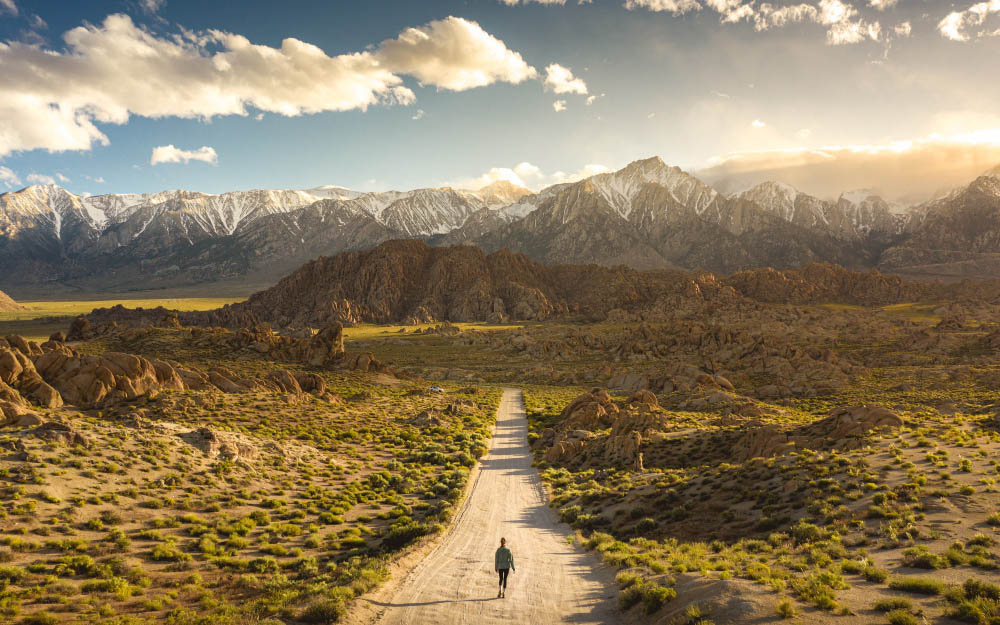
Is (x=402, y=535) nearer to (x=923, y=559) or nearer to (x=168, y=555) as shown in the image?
(x=168, y=555)

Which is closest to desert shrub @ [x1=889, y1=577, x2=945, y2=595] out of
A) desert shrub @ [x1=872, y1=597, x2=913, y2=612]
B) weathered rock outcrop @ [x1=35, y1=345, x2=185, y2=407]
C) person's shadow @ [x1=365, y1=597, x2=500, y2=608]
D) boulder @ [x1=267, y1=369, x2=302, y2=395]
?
desert shrub @ [x1=872, y1=597, x2=913, y2=612]

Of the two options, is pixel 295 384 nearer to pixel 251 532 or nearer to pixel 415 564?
pixel 251 532

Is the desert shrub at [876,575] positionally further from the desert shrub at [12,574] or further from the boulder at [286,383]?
the boulder at [286,383]

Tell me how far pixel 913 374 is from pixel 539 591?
85.8m

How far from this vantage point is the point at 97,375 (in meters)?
41.7

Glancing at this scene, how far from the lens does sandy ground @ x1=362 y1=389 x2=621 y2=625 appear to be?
14.7m

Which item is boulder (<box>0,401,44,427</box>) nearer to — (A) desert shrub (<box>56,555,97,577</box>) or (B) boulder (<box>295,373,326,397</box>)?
(A) desert shrub (<box>56,555,97,577</box>)

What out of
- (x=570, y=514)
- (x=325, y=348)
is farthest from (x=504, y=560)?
(x=325, y=348)

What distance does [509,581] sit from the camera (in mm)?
17359

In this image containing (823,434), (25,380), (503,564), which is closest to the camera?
(503,564)

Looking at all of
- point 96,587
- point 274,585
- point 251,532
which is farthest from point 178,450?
point 274,585

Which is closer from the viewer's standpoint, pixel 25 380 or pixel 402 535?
pixel 402 535

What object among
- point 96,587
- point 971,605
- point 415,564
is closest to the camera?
point 971,605

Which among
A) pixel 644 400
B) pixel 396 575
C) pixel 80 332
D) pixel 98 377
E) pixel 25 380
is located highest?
pixel 80 332
